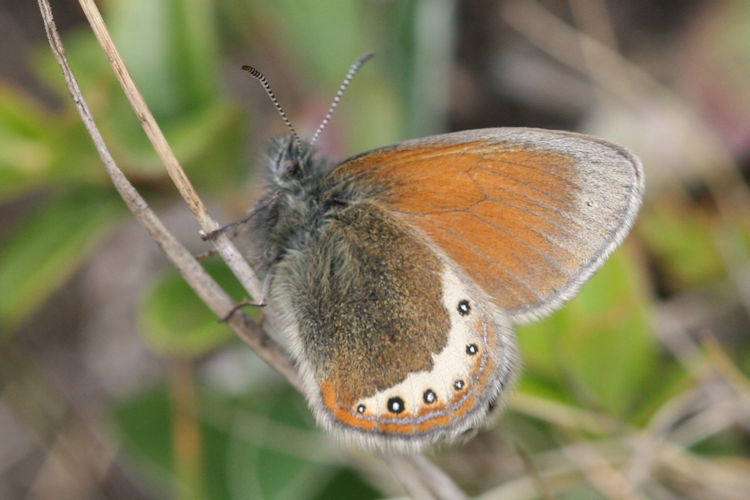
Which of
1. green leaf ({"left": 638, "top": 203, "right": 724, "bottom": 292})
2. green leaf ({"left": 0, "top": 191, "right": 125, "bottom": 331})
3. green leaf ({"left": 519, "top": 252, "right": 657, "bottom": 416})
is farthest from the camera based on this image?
green leaf ({"left": 638, "top": 203, "right": 724, "bottom": 292})

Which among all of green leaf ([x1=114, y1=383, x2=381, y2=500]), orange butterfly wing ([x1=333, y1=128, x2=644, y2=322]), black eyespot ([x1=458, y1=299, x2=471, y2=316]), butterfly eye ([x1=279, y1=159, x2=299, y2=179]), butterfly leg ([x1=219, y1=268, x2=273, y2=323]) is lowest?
green leaf ([x1=114, y1=383, x2=381, y2=500])

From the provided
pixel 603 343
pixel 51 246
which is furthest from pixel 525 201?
pixel 51 246

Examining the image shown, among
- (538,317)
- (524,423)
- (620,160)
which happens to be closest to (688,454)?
(524,423)

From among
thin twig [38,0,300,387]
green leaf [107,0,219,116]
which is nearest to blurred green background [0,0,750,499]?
green leaf [107,0,219,116]

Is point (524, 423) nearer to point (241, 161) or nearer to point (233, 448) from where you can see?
point (233, 448)

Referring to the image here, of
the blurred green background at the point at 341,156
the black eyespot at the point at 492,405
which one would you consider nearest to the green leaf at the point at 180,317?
the blurred green background at the point at 341,156

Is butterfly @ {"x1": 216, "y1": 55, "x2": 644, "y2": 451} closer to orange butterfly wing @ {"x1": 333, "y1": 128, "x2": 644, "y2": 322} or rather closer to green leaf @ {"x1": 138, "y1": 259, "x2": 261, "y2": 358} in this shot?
orange butterfly wing @ {"x1": 333, "y1": 128, "x2": 644, "y2": 322}

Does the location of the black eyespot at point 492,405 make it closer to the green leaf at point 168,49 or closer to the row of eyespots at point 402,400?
the row of eyespots at point 402,400
